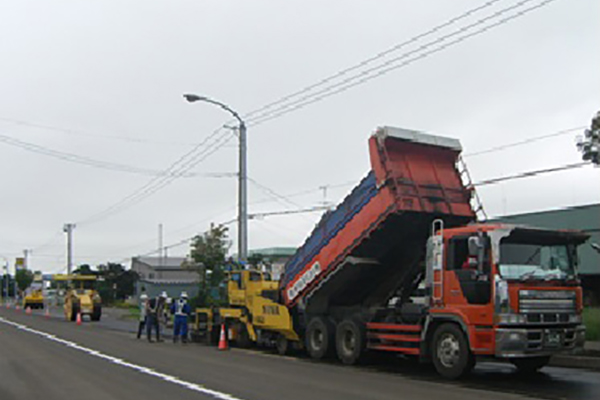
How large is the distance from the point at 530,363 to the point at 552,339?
161cm

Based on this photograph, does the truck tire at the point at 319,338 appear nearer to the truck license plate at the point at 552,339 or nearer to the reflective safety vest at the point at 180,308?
the truck license plate at the point at 552,339

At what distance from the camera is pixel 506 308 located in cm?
1170

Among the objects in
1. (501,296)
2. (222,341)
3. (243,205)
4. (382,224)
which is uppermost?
(243,205)

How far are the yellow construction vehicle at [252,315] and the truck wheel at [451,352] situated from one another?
5.00 meters

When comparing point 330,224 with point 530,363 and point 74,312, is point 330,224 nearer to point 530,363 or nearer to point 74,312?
point 530,363

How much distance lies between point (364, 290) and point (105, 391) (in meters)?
6.98

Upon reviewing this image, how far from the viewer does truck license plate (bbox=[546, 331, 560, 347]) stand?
1200 cm

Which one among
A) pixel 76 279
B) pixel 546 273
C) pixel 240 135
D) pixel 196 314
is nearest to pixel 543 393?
pixel 546 273

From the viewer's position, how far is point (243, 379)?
1238 centimetres

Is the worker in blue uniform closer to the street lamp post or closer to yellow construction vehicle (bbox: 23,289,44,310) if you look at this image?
the street lamp post

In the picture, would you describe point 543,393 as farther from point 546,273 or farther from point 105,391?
point 105,391

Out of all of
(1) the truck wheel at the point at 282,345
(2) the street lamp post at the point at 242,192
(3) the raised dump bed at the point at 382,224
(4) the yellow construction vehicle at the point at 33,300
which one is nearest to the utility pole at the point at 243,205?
(2) the street lamp post at the point at 242,192

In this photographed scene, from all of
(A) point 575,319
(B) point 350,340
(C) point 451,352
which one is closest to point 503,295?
(C) point 451,352

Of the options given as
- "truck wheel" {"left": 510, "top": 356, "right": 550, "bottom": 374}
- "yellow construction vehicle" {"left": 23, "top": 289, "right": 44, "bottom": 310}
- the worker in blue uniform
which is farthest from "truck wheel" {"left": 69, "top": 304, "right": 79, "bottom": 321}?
"truck wheel" {"left": 510, "top": 356, "right": 550, "bottom": 374}
